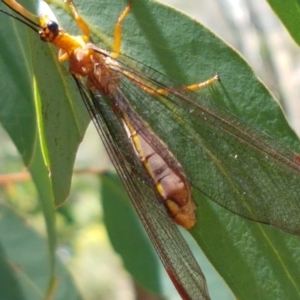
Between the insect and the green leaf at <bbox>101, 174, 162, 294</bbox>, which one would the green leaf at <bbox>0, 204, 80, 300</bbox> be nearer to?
the green leaf at <bbox>101, 174, 162, 294</bbox>

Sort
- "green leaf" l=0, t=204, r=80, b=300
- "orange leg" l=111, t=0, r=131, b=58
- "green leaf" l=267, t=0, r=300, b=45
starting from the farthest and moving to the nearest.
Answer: "green leaf" l=0, t=204, r=80, b=300, "orange leg" l=111, t=0, r=131, b=58, "green leaf" l=267, t=0, r=300, b=45

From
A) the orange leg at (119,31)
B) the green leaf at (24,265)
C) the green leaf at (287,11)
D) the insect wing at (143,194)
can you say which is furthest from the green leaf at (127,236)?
the green leaf at (287,11)

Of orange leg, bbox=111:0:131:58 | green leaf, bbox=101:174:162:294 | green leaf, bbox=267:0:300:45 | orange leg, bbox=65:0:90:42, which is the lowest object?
green leaf, bbox=101:174:162:294

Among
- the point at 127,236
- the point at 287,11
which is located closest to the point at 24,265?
the point at 127,236

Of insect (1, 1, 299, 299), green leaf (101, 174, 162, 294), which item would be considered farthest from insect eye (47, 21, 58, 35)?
green leaf (101, 174, 162, 294)

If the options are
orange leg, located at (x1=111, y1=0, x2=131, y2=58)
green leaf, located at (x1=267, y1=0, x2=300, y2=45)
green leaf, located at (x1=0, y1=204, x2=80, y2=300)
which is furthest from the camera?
green leaf, located at (x1=0, y1=204, x2=80, y2=300)

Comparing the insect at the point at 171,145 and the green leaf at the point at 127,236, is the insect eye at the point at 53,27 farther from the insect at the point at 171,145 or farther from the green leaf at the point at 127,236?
the green leaf at the point at 127,236

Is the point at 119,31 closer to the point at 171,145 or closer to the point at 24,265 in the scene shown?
the point at 171,145

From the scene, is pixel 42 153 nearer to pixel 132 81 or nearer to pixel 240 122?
pixel 132 81
